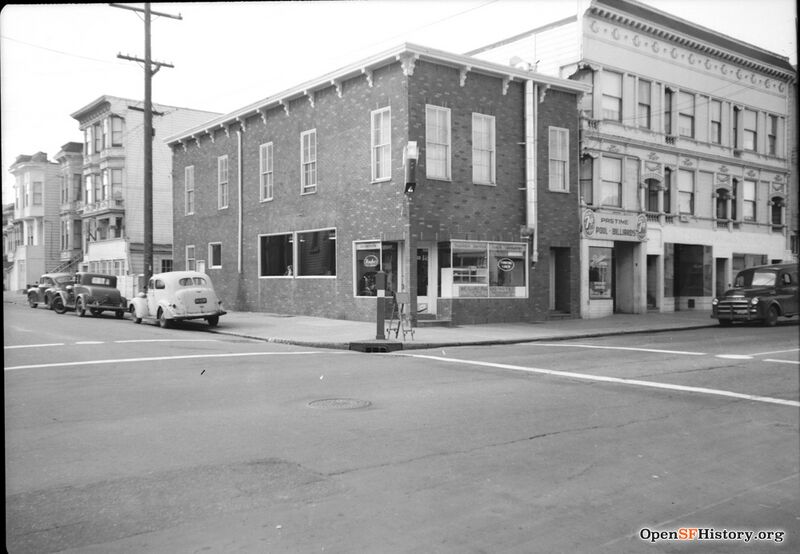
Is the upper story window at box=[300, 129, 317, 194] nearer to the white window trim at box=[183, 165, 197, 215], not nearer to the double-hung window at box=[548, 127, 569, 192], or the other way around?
the double-hung window at box=[548, 127, 569, 192]

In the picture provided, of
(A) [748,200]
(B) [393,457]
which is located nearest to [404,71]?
(B) [393,457]

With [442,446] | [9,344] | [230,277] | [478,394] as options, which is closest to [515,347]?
[478,394]

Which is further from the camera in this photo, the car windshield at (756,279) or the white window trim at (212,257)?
the white window trim at (212,257)

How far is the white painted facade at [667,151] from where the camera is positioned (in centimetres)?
2675

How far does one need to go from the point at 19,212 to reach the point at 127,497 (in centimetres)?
5613

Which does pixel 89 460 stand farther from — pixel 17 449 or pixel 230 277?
pixel 230 277

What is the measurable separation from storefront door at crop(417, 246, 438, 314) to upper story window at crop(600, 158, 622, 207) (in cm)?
900

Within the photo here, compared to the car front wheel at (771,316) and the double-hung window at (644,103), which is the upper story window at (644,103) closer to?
the double-hung window at (644,103)

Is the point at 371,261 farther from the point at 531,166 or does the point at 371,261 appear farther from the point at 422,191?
the point at 531,166

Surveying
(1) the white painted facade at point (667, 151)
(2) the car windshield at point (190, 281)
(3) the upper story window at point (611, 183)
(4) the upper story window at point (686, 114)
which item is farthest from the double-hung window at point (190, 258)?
(4) the upper story window at point (686, 114)

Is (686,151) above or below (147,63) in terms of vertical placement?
below

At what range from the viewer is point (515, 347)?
54.1 feet

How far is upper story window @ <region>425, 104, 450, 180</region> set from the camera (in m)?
21.6

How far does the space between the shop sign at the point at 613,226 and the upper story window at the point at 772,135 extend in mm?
11799
